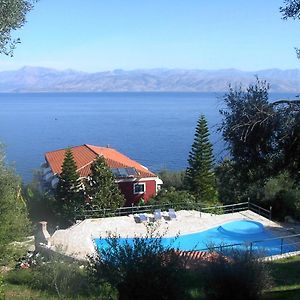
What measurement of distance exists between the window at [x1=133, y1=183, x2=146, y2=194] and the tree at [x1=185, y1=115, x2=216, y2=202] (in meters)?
2.87

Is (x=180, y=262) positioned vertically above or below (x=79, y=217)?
above

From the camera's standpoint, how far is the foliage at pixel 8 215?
48.6ft

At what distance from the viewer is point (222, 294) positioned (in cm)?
722

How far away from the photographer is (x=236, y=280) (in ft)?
23.4

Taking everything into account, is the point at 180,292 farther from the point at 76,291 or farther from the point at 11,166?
the point at 11,166

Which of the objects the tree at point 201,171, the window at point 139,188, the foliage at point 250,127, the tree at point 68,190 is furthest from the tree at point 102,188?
the foliage at point 250,127

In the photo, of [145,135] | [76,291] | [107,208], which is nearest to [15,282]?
[76,291]

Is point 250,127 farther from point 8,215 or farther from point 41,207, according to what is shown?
point 41,207

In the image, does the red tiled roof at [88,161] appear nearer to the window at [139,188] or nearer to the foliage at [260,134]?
the window at [139,188]

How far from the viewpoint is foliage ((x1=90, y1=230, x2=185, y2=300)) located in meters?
6.30

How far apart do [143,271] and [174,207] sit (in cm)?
1586

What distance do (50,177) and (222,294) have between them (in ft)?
76.6

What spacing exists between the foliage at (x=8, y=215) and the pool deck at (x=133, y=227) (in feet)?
4.07

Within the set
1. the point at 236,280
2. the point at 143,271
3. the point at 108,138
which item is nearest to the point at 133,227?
the point at 236,280
